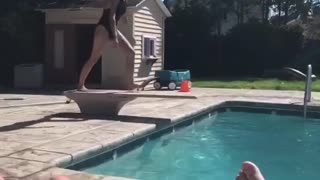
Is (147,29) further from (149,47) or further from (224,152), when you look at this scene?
(224,152)

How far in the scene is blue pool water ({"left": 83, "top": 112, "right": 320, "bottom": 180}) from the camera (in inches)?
256

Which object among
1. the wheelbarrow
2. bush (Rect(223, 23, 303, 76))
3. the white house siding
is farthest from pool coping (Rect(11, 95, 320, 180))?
bush (Rect(223, 23, 303, 76))

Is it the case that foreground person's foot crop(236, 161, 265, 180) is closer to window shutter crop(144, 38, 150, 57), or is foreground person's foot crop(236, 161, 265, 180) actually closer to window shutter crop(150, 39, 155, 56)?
window shutter crop(144, 38, 150, 57)

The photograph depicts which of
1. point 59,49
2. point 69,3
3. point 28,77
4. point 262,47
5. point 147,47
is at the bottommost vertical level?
point 28,77

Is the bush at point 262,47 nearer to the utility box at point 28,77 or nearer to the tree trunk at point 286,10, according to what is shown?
the tree trunk at point 286,10

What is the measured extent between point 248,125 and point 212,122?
2.61 feet

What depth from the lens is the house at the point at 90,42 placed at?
16.3 meters

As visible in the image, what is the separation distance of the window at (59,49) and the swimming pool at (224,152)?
7.91 metres

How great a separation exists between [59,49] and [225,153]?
11.1 m

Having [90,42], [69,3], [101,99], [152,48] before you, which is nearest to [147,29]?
[152,48]

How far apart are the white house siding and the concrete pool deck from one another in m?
4.25

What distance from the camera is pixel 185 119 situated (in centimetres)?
970

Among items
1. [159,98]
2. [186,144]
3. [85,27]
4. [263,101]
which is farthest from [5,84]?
[186,144]

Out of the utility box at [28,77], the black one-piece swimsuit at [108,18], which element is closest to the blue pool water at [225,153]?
the black one-piece swimsuit at [108,18]
